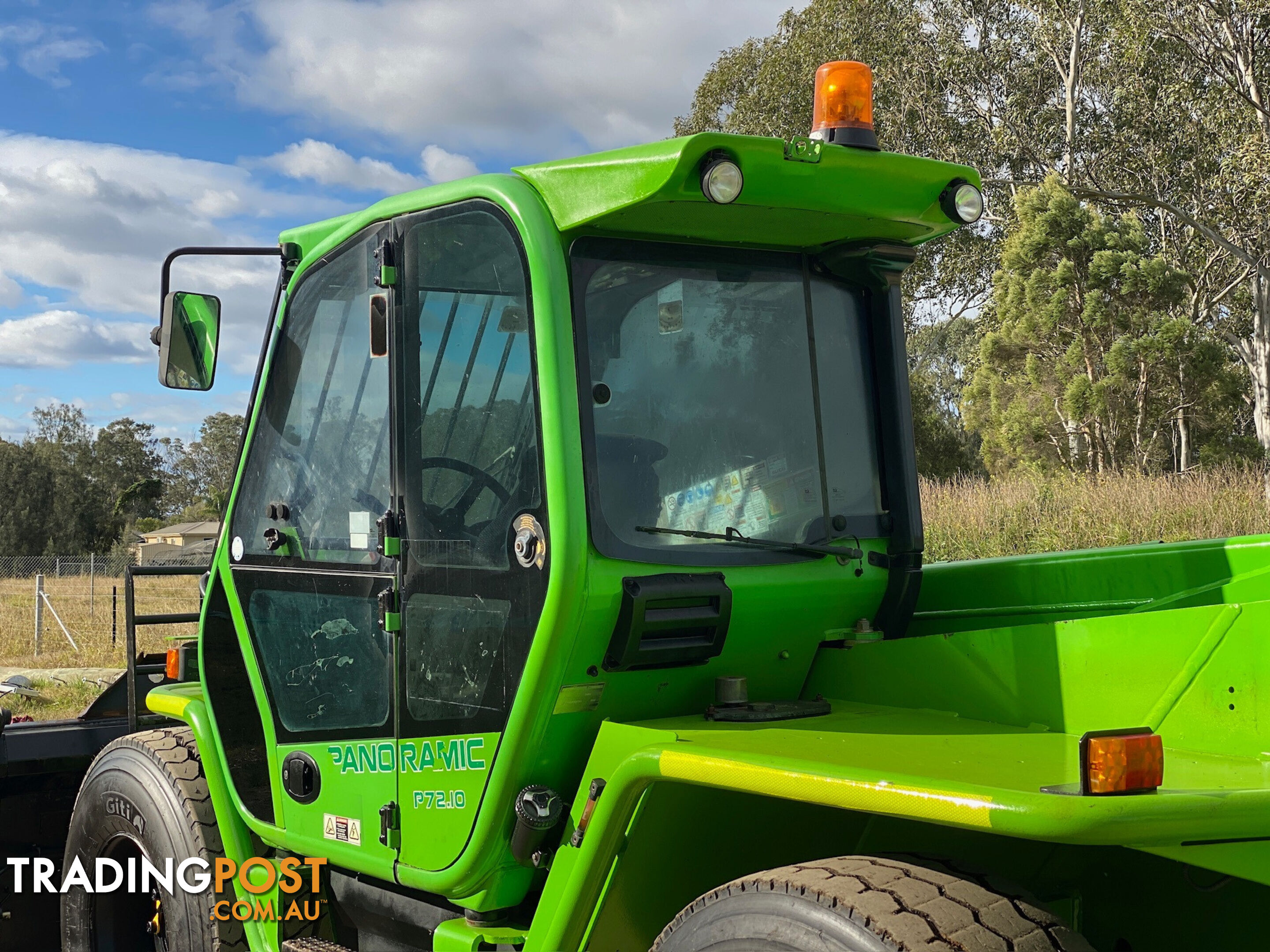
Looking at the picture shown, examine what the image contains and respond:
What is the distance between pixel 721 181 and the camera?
8.78 feet

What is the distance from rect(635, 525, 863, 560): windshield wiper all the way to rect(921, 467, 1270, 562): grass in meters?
9.79

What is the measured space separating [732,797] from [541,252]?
1.30 meters

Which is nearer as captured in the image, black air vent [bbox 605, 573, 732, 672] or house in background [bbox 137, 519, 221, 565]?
black air vent [bbox 605, 573, 732, 672]

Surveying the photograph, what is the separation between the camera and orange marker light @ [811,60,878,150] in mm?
3049

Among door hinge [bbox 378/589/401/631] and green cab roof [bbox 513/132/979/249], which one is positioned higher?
green cab roof [bbox 513/132/979/249]

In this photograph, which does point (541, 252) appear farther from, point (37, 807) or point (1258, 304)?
point (1258, 304)

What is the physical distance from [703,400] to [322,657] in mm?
1290

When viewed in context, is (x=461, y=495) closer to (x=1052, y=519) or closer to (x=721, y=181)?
(x=721, y=181)

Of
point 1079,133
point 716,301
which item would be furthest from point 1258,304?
point 716,301

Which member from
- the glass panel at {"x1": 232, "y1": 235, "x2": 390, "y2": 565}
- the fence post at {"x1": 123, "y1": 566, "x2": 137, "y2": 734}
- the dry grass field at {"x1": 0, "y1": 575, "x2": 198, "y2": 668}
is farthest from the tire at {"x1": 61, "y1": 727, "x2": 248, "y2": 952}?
the dry grass field at {"x1": 0, "y1": 575, "x2": 198, "y2": 668}

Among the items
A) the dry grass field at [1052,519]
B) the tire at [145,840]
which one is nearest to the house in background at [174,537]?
the dry grass field at [1052,519]

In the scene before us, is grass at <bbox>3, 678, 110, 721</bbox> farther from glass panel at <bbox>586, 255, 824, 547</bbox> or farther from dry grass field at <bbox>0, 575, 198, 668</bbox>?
glass panel at <bbox>586, 255, 824, 547</bbox>

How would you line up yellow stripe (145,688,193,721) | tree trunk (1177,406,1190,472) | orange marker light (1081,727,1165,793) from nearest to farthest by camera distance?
orange marker light (1081,727,1165,793) → yellow stripe (145,688,193,721) → tree trunk (1177,406,1190,472)
